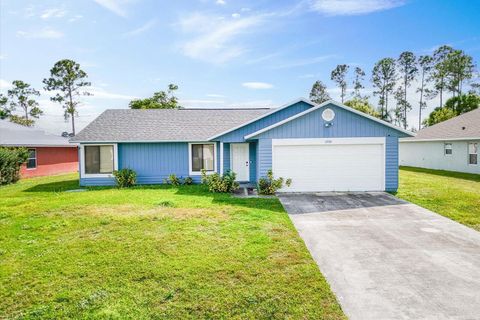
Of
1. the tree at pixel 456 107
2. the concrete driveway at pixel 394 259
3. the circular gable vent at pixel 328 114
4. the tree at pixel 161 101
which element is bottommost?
the concrete driveway at pixel 394 259

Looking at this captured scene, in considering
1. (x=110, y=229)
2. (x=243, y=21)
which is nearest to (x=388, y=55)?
(x=243, y=21)

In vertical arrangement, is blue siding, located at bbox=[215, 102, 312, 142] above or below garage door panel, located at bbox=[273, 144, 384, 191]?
above

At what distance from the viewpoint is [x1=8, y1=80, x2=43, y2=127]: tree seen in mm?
42219

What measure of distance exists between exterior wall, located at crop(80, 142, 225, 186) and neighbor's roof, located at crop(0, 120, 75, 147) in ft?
27.9

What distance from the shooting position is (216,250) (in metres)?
5.98

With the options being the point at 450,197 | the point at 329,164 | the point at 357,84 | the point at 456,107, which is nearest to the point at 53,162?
the point at 329,164

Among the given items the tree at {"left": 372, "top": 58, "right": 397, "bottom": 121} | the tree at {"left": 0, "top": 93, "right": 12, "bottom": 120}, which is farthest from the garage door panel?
the tree at {"left": 0, "top": 93, "right": 12, "bottom": 120}

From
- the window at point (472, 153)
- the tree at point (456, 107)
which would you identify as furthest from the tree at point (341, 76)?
the window at point (472, 153)

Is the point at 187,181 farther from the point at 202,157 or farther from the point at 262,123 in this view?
the point at 262,123

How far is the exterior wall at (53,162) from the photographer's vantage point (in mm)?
20844

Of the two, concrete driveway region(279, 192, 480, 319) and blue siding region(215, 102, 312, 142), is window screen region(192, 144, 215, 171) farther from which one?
concrete driveway region(279, 192, 480, 319)

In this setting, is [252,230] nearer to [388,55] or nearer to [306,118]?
[306,118]

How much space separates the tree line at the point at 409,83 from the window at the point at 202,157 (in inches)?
1130

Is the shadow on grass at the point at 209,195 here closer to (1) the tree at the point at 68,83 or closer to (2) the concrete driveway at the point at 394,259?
(2) the concrete driveway at the point at 394,259
